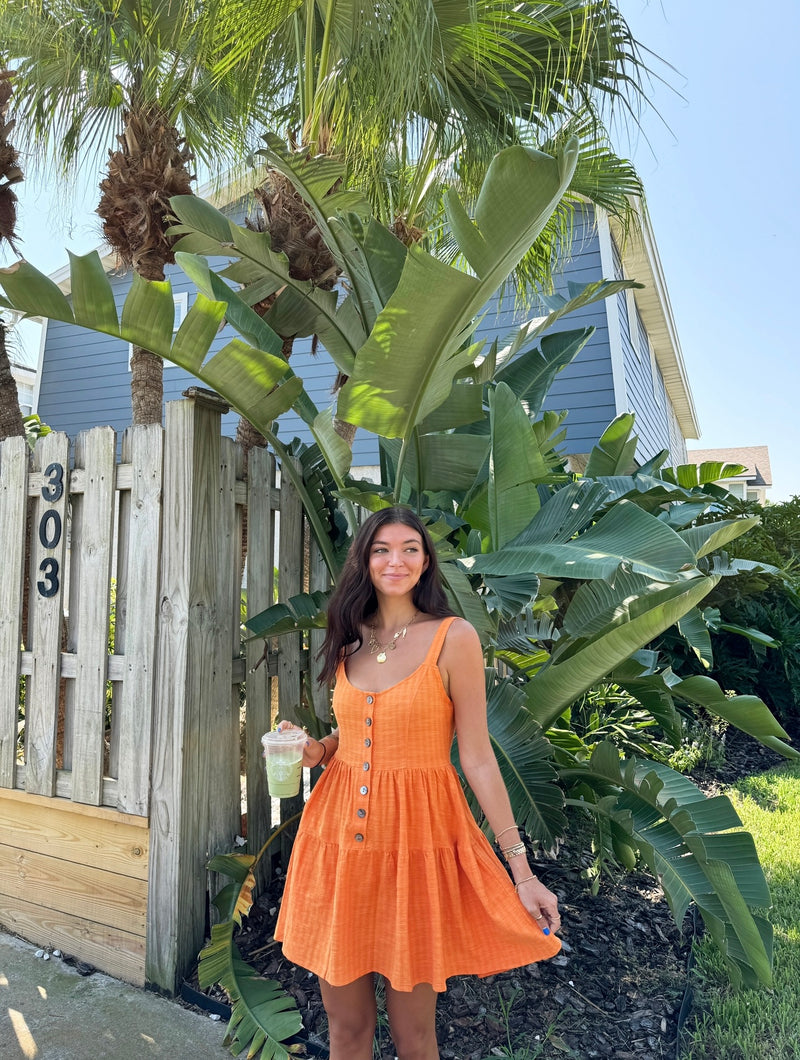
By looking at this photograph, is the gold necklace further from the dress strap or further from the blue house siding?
the blue house siding

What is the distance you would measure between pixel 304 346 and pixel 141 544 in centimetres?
813

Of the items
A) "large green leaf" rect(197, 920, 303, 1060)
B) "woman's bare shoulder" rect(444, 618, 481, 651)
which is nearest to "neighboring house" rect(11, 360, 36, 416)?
"large green leaf" rect(197, 920, 303, 1060)

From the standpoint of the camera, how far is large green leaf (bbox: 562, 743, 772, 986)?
2086 millimetres

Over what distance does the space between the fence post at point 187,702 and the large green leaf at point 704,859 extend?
1558 millimetres

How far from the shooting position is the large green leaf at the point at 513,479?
2.58 metres

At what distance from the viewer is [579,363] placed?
891 centimetres

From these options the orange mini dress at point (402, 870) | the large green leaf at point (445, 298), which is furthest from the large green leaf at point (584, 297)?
the orange mini dress at point (402, 870)

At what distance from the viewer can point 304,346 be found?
1048 cm

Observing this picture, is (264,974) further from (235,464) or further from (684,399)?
(684,399)

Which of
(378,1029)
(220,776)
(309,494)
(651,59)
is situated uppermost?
(651,59)

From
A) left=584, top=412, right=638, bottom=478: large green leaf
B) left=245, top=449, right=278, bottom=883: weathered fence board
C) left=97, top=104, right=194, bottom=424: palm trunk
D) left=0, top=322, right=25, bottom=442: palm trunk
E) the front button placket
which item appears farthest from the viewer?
left=97, top=104, right=194, bottom=424: palm trunk

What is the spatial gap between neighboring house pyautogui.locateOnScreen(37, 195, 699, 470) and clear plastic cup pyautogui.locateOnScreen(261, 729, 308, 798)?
6.35 m

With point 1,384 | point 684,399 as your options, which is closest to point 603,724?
point 1,384

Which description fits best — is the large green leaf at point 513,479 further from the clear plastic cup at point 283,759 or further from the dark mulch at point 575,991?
the dark mulch at point 575,991
